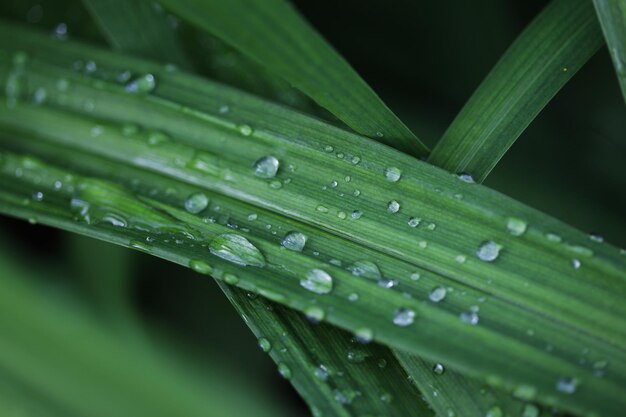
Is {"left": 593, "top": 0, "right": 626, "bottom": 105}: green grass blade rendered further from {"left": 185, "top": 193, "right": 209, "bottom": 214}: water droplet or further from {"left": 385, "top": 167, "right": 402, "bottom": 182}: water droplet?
{"left": 185, "top": 193, "right": 209, "bottom": 214}: water droplet

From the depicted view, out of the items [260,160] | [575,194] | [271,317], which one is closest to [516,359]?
[271,317]

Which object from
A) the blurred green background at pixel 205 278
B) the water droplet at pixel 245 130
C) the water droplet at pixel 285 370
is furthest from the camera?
the blurred green background at pixel 205 278

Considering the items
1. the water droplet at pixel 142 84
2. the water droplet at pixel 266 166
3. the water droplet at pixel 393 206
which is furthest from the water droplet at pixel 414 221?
the water droplet at pixel 142 84

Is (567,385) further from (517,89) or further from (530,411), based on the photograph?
(517,89)

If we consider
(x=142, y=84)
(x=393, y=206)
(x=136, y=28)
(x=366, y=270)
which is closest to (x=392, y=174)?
(x=393, y=206)

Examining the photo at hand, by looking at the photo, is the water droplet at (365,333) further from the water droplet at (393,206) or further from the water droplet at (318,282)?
the water droplet at (393,206)

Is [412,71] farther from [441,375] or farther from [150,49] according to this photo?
[441,375]

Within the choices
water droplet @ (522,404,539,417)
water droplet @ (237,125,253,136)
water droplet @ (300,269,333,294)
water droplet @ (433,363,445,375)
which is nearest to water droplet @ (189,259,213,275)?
water droplet @ (300,269,333,294)
